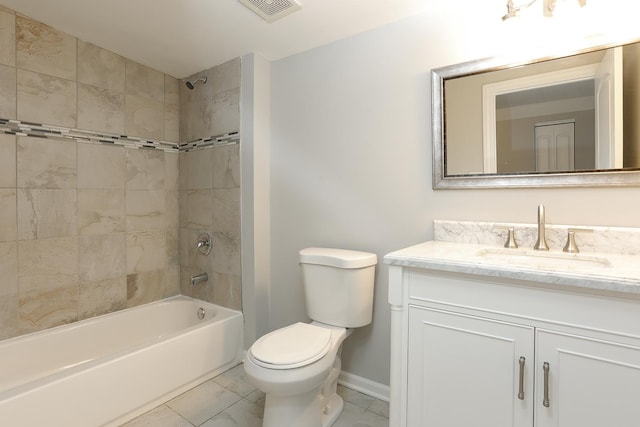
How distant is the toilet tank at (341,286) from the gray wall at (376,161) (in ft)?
0.43

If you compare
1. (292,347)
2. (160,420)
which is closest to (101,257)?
(160,420)

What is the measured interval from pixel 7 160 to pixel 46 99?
0.41 meters

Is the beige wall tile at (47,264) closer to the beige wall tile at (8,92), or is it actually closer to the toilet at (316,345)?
the beige wall tile at (8,92)

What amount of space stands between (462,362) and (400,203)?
84cm

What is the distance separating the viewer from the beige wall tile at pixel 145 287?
7.58ft

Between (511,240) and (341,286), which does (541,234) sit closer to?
(511,240)

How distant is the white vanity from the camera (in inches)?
34.8

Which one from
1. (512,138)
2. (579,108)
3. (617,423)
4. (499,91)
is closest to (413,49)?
(499,91)

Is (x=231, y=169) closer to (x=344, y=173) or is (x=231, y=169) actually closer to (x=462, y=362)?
(x=344, y=173)

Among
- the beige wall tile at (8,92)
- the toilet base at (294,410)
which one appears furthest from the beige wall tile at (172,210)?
the toilet base at (294,410)

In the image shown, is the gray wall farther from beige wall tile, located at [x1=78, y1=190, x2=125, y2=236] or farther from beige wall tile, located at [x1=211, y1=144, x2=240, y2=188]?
beige wall tile, located at [x1=78, y1=190, x2=125, y2=236]

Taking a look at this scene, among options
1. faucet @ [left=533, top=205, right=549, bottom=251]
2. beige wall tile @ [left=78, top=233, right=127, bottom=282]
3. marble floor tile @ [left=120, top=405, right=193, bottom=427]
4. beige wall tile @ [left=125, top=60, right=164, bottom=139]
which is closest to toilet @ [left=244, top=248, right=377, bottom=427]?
marble floor tile @ [left=120, top=405, right=193, bottom=427]

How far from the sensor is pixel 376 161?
179 cm

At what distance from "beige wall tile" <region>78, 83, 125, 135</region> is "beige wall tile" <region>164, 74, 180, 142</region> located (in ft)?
1.06
